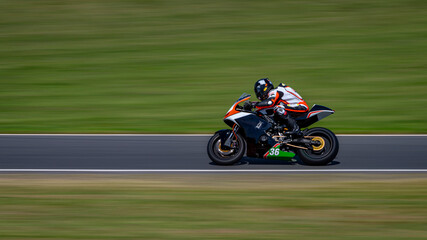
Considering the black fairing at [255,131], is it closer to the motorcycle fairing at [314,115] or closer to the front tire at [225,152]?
the front tire at [225,152]

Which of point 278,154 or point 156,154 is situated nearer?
point 278,154

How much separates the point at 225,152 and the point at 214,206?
2.84 m

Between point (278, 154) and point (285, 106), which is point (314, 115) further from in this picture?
point (278, 154)

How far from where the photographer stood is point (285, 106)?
10.4 m

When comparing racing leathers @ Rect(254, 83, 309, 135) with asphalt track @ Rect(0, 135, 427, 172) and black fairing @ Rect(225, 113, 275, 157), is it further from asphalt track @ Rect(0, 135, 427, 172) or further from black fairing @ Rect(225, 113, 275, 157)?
asphalt track @ Rect(0, 135, 427, 172)

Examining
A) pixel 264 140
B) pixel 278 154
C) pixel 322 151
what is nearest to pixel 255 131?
pixel 264 140

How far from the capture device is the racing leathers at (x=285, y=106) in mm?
10297

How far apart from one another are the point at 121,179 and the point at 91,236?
299 centimetres
